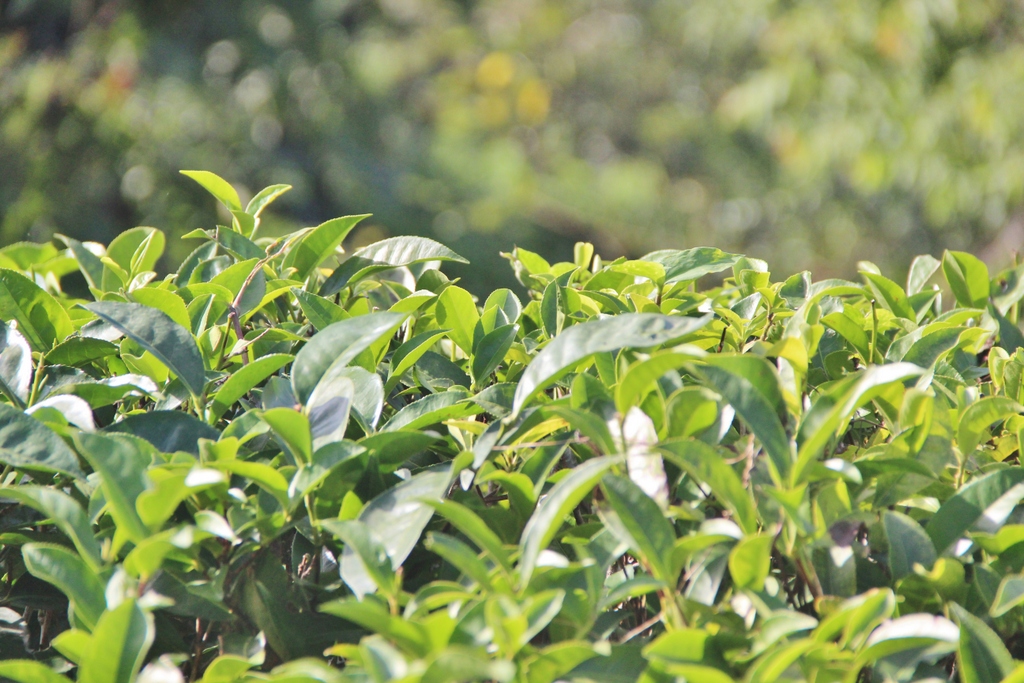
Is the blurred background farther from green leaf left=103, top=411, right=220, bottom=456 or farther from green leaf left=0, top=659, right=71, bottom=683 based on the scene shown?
green leaf left=0, top=659, right=71, bottom=683

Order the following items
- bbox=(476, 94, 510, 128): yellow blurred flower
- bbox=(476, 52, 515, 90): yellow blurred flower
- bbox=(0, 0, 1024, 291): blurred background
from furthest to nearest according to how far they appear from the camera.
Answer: bbox=(476, 94, 510, 128): yellow blurred flower → bbox=(476, 52, 515, 90): yellow blurred flower → bbox=(0, 0, 1024, 291): blurred background

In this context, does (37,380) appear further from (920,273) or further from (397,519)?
(920,273)

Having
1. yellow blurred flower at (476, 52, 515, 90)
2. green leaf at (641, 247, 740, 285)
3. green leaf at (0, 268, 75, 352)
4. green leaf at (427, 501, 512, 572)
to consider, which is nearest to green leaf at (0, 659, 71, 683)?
green leaf at (427, 501, 512, 572)

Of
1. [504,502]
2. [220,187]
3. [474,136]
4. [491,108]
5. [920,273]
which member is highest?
[220,187]

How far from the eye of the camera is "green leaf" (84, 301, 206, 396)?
2.26ft

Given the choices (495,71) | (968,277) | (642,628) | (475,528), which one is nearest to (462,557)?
(475,528)

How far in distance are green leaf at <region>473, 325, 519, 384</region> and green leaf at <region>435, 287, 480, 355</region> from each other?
0.05 metres

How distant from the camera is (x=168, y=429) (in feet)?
2.25

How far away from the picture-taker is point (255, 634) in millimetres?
617

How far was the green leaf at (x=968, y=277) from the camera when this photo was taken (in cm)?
94

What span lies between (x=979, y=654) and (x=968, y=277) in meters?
0.52

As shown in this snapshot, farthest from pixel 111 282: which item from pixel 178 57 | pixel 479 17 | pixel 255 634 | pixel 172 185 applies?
pixel 479 17

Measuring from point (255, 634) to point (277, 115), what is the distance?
608cm

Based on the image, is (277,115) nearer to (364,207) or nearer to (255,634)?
(364,207)
